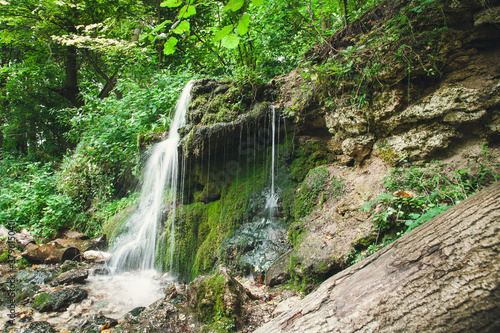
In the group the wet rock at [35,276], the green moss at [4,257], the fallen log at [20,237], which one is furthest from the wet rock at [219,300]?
the fallen log at [20,237]

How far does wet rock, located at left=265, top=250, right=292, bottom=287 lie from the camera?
A: 3500 millimetres

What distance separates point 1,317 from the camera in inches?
130

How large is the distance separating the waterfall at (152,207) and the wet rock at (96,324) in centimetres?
221

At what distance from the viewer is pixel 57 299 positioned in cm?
365

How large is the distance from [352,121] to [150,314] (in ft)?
13.4

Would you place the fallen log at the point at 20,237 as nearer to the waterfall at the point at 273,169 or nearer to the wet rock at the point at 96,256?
the wet rock at the point at 96,256

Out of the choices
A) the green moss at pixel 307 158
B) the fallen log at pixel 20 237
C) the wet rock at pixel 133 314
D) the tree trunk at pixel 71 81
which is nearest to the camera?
the wet rock at pixel 133 314

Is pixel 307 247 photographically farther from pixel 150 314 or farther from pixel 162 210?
pixel 162 210

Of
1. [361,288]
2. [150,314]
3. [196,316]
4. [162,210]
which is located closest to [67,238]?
[162,210]

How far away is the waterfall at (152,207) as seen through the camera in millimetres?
5750

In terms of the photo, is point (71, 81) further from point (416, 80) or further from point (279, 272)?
point (416, 80)

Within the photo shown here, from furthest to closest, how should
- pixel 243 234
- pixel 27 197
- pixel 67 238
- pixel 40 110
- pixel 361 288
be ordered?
pixel 40 110 → pixel 27 197 → pixel 67 238 → pixel 243 234 → pixel 361 288

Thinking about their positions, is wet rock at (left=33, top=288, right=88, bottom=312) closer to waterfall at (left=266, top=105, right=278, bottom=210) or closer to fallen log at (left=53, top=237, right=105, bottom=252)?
fallen log at (left=53, top=237, right=105, bottom=252)

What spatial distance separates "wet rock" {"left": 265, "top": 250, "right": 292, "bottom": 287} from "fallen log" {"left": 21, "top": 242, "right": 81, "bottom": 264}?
16.9 feet
